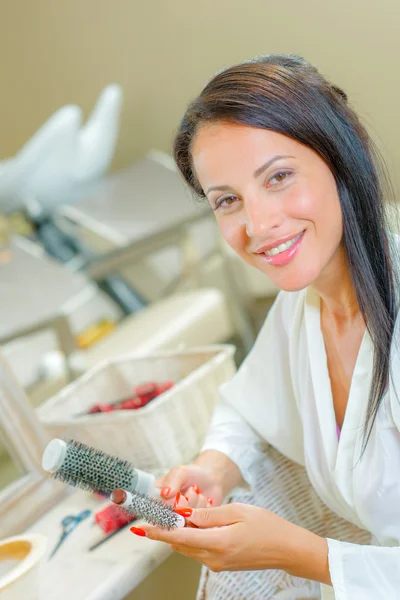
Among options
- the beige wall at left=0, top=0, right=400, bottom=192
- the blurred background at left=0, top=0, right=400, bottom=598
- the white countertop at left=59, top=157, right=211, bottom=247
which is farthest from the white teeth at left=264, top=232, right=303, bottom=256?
the beige wall at left=0, top=0, right=400, bottom=192

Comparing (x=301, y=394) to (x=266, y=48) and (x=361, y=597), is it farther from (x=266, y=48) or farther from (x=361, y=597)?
(x=266, y=48)

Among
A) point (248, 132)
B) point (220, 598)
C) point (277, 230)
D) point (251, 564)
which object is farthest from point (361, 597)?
point (248, 132)

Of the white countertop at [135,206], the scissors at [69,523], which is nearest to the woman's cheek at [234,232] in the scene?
the scissors at [69,523]

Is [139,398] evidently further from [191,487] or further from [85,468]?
[85,468]

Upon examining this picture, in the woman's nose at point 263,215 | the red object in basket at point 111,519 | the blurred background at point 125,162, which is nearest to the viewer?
the woman's nose at point 263,215

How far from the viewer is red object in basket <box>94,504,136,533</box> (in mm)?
1054

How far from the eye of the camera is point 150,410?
114 centimetres

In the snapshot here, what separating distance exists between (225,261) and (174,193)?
299mm

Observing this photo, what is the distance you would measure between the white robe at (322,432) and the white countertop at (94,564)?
189mm

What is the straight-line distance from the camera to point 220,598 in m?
1.01

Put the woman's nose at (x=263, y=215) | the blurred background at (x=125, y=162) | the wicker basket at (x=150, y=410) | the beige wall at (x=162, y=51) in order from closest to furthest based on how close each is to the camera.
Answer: the woman's nose at (x=263, y=215) < the wicker basket at (x=150, y=410) < the blurred background at (x=125, y=162) < the beige wall at (x=162, y=51)

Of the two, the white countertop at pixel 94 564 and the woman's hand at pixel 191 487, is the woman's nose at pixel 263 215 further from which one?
the white countertop at pixel 94 564

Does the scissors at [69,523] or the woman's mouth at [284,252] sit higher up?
the woman's mouth at [284,252]

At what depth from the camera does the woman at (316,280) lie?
0.83m
